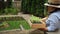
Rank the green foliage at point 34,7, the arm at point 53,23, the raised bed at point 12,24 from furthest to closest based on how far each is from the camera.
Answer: the green foliage at point 34,7 → the raised bed at point 12,24 → the arm at point 53,23

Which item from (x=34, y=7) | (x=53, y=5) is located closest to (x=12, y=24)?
(x=34, y=7)

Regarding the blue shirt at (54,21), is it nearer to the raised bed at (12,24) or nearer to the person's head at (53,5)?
the person's head at (53,5)

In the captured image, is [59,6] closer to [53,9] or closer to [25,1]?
[53,9]

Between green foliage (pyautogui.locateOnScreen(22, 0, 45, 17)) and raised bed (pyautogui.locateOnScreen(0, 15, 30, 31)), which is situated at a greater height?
green foliage (pyautogui.locateOnScreen(22, 0, 45, 17))

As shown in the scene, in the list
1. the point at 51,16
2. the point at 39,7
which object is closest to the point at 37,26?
the point at 51,16

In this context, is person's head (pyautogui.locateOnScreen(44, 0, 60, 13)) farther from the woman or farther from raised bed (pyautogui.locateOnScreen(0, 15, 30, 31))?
raised bed (pyautogui.locateOnScreen(0, 15, 30, 31))

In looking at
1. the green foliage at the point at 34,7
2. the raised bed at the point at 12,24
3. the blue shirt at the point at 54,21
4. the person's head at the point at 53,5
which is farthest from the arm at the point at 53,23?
the green foliage at the point at 34,7

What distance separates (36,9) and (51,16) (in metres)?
8.25

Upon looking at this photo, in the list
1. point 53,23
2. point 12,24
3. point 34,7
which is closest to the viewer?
point 53,23

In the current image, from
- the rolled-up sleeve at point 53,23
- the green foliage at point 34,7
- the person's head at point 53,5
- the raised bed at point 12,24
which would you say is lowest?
the raised bed at point 12,24

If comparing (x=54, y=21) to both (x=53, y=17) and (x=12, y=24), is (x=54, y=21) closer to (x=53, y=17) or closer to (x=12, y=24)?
(x=53, y=17)

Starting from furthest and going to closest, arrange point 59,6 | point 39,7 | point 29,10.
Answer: point 29,10
point 39,7
point 59,6

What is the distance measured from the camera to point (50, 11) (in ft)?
6.92

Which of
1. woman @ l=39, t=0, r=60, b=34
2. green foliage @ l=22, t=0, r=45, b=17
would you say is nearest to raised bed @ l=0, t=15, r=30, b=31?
green foliage @ l=22, t=0, r=45, b=17
